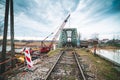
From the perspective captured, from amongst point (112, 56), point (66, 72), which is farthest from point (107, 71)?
point (112, 56)

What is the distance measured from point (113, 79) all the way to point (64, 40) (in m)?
26.2

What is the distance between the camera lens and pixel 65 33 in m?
31.5

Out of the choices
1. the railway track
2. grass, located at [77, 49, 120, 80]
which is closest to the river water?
grass, located at [77, 49, 120, 80]

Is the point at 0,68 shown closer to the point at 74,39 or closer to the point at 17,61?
the point at 17,61

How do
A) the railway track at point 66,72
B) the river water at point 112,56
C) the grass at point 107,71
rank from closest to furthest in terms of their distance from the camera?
1. the railway track at point 66,72
2. the grass at point 107,71
3. the river water at point 112,56

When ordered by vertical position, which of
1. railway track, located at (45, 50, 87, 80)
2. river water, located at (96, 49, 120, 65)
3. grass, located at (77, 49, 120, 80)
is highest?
railway track, located at (45, 50, 87, 80)

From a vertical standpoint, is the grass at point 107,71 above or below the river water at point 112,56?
above

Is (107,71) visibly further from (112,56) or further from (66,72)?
(112,56)

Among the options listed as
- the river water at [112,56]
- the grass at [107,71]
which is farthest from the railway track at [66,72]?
the river water at [112,56]

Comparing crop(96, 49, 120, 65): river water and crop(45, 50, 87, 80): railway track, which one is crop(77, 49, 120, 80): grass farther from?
crop(96, 49, 120, 65): river water

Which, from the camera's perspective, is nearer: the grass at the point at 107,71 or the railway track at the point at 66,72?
the railway track at the point at 66,72

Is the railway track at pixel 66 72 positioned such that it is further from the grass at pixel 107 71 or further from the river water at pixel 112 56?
the river water at pixel 112 56

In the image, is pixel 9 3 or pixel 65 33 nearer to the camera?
pixel 9 3

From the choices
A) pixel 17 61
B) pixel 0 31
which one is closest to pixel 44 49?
pixel 0 31
